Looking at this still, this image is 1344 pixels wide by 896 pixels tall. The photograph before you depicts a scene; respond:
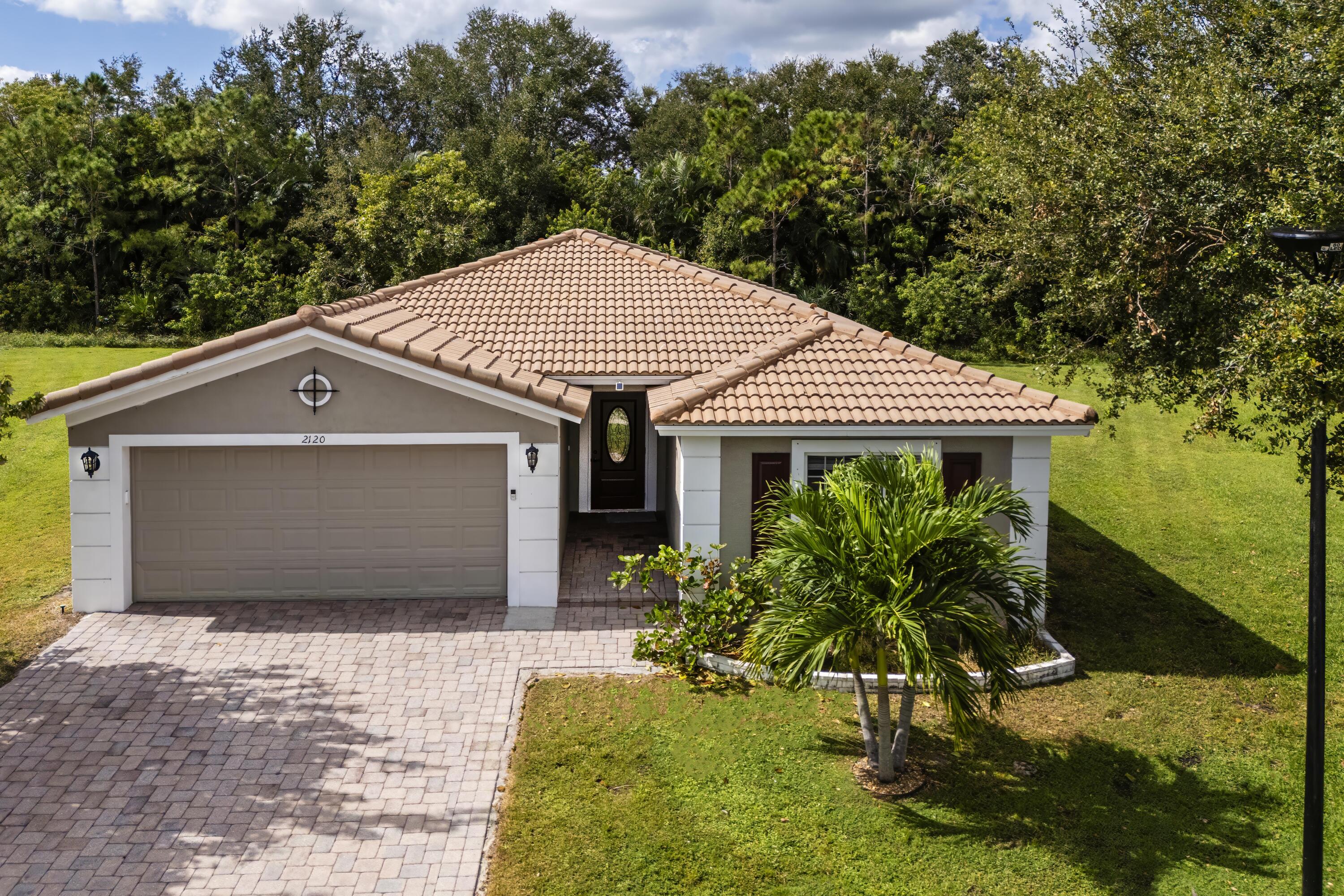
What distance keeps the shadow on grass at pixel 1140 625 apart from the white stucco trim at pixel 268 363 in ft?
24.1

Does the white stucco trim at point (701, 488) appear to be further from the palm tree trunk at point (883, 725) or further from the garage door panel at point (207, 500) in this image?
the garage door panel at point (207, 500)

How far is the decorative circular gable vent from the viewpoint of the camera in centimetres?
1317

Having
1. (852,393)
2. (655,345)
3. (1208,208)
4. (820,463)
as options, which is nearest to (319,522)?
(655,345)

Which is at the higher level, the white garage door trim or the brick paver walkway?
the white garage door trim

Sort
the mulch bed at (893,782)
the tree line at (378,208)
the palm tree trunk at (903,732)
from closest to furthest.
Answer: the mulch bed at (893,782) → the palm tree trunk at (903,732) → the tree line at (378,208)

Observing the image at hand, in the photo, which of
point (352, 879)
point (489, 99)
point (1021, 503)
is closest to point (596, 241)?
point (1021, 503)

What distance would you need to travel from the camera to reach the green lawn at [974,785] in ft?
26.9

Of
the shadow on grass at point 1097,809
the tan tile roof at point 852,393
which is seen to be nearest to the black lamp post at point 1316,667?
the shadow on grass at point 1097,809

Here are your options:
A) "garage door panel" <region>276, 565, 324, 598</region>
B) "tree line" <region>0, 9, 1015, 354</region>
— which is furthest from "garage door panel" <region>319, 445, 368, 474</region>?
"tree line" <region>0, 9, 1015, 354</region>

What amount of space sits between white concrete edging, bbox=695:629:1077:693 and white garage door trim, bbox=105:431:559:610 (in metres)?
2.82

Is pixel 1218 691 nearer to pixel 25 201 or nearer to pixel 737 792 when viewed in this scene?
pixel 737 792

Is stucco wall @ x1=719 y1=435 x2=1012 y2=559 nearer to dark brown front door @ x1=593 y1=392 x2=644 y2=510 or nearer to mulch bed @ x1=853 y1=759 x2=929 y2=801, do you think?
mulch bed @ x1=853 y1=759 x2=929 y2=801

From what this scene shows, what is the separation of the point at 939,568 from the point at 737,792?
8.90 ft

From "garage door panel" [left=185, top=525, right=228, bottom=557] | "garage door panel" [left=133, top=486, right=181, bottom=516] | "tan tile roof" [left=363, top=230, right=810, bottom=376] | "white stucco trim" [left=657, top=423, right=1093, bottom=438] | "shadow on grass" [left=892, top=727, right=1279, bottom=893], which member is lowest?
"shadow on grass" [left=892, top=727, right=1279, bottom=893]
